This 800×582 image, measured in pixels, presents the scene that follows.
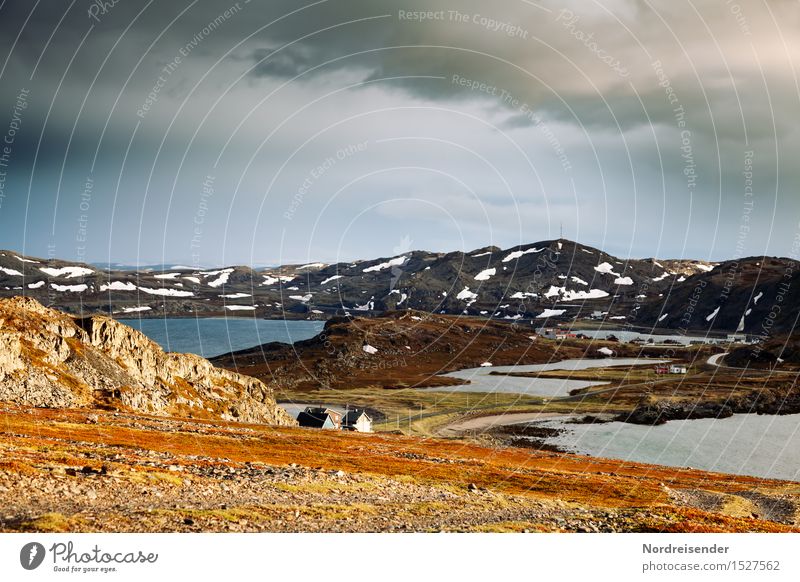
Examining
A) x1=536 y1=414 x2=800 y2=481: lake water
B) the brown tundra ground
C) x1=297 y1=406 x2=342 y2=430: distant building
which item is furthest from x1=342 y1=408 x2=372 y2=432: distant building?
the brown tundra ground

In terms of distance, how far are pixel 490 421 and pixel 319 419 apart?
177ft

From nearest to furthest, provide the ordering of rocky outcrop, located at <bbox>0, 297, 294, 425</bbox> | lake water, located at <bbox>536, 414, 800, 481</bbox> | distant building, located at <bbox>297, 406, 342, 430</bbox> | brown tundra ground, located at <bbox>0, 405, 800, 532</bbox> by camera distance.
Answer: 1. brown tundra ground, located at <bbox>0, 405, 800, 532</bbox>
2. rocky outcrop, located at <bbox>0, 297, 294, 425</bbox>
3. lake water, located at <bbox>536, 414, 800, 481</bbox>
4. distant building, located at <bbox>297, 406, 342, 430</bbox>

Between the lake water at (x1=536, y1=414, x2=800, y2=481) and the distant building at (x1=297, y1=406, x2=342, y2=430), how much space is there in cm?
4804

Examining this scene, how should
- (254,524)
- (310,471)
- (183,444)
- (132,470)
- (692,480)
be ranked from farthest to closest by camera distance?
(692,480)
(183,444)
(310,471)
(132,470)
(254,524)

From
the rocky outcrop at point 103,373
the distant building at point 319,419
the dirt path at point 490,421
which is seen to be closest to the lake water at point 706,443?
the dirt path at point 490,421

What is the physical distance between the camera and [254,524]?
81.6ft

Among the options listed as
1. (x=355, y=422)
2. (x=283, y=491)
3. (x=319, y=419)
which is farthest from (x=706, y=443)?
(x=283, y=491)

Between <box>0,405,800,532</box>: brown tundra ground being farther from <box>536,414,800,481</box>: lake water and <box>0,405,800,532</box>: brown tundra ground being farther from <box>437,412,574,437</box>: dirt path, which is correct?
<box>437,412,574,437</box>: dirt path

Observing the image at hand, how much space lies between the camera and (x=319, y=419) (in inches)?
4695

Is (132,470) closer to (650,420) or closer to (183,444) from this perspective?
(183,444)

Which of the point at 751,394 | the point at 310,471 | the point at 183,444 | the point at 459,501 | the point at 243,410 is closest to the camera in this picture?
the point at 459,501

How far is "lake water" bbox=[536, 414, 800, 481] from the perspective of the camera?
105 m

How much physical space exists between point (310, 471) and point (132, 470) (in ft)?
44.8

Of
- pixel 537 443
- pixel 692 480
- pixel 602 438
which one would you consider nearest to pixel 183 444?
pixel 692 480
